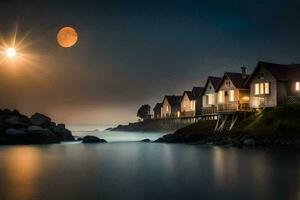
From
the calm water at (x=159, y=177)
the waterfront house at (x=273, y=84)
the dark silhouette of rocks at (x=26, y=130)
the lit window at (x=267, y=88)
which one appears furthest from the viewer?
the dark silhouette of rocks at (x=26, y=130)

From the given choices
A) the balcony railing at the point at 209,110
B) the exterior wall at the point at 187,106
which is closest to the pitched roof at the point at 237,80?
the balcony railing at the point at 209,110

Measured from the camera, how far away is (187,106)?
325ft

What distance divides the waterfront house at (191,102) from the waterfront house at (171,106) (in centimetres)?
1641

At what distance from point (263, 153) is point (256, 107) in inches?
883

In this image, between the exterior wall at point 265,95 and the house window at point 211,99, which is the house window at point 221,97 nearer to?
the house window at point 211,99

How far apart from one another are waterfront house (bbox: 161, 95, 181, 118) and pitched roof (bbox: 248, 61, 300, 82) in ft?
170

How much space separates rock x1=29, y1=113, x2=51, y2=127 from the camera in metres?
77.2

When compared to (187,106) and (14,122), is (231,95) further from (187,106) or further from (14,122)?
(14,122)

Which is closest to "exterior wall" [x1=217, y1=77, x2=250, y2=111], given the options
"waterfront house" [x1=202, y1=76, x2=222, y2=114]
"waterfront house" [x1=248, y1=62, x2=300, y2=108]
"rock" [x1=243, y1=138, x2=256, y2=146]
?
"waterfront house" [x1=248, y1=62, x2=300, y2=108]

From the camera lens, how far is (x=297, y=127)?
172 ft

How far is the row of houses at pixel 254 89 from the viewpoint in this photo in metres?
62.0

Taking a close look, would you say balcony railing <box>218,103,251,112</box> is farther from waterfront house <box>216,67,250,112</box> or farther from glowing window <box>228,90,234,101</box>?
glowing window <box>228,90,234,101</box>

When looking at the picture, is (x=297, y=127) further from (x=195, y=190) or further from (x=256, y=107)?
(x=195, y=190)

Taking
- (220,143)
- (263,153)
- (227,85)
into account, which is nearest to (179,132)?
(227,85)
